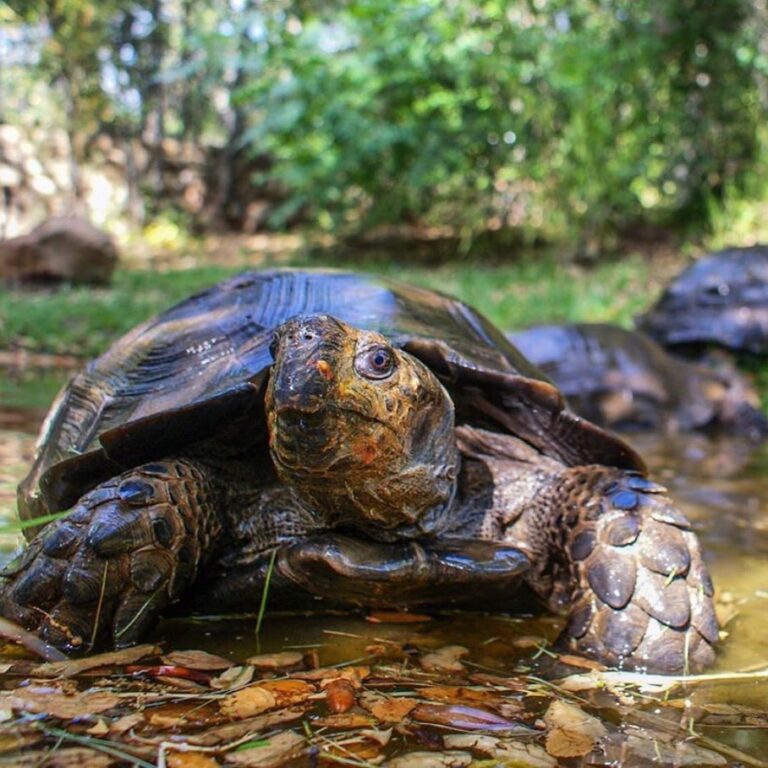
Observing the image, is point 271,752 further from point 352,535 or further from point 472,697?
point 352,535

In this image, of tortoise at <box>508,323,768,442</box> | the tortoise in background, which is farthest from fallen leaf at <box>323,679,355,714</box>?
the tortoise in background

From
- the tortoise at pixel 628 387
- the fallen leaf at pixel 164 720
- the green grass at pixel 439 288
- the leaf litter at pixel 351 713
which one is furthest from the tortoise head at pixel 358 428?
the green grass at pixel 439 288

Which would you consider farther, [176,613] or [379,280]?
[379,280]

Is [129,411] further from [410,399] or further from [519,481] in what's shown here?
[519,481]

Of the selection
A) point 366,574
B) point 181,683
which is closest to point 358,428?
point 366,574

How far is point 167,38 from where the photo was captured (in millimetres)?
20188

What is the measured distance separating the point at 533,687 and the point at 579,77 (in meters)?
11.3

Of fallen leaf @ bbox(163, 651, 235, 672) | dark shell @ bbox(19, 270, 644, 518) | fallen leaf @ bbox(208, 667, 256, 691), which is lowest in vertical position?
fallen leaf @ bbox(163, 651, 235, 672)

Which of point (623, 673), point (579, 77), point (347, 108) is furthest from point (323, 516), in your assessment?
point (347, 108)

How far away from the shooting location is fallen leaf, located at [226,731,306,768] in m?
1.41

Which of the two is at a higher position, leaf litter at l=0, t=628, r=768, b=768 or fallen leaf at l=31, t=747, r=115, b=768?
fallen leaf at l=31, t=747, r=115, b=768

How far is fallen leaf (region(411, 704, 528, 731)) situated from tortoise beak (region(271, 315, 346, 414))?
23.9 inches

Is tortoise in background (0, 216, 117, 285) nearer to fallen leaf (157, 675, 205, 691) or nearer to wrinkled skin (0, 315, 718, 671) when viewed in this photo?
wrinkled skin (0, 315, 718, 671)

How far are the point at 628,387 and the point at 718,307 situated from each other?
200 centimetres
